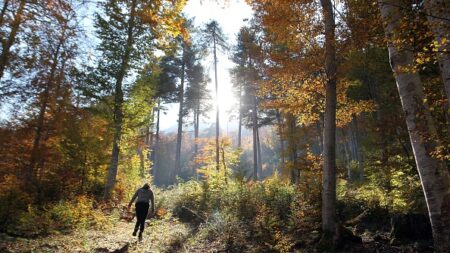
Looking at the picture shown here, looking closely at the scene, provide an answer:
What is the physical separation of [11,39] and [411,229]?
1023 cm

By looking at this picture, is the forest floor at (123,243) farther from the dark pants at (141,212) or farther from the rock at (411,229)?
the dark pants at (141,212)

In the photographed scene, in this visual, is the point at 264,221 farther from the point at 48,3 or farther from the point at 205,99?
the point at 205,99

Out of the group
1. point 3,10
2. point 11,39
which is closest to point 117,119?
point 11,39

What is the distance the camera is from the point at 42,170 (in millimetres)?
14180

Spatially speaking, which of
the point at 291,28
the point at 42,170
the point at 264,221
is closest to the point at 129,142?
the point at 42,170

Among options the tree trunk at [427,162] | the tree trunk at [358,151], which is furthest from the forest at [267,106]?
the tree trunk at [358,151]

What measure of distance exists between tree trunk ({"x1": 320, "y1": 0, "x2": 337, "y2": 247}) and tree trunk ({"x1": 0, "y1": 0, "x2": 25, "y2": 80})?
23.1 feet

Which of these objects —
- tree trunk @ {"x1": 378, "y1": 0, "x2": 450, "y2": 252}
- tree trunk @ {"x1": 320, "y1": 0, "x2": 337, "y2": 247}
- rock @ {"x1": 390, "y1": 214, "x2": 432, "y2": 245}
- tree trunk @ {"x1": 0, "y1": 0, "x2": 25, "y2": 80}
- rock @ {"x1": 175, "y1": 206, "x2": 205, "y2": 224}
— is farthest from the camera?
rock @ {"x1": 175, "y1": 206, "x2": 205, "y2": 224}

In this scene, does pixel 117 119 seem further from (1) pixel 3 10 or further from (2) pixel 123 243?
(1) pixel 3 10

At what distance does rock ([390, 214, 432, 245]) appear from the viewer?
710cm

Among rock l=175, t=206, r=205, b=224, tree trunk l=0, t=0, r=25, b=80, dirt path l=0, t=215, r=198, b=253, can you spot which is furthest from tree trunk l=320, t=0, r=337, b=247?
tree trunk l=0, t=0, r=25, b=80

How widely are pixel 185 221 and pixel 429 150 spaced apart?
10.7 metres

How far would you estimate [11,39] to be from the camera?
6555mm

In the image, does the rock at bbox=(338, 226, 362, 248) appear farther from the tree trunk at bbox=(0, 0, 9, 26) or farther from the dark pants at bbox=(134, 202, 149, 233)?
→ the tree trunk at bbox=(0, 0, 9, 26)
